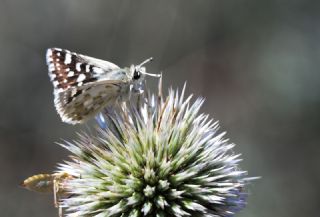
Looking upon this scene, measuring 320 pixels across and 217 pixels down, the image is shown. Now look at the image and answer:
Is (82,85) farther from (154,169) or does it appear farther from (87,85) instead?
(154,169)

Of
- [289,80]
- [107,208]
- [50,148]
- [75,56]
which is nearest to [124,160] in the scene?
[107,208]

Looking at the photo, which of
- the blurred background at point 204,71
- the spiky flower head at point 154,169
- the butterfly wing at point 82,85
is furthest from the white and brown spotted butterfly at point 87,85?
the blurred background at point 204,71

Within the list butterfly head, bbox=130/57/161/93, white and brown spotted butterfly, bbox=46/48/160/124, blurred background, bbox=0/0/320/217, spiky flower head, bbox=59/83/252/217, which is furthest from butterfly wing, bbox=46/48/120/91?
blurred background, bbox=0/0/320/217

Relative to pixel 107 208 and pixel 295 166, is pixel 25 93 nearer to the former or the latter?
pixel 295 166

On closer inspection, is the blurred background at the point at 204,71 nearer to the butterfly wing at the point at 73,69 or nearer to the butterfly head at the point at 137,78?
the butterfly head at the point at 137,78

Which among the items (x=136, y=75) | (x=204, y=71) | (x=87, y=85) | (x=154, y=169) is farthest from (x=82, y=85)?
(x=204, y=71)

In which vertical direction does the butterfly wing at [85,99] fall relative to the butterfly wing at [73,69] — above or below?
below

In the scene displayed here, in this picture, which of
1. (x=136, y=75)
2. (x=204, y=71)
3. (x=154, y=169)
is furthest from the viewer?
(x=204, y=71)

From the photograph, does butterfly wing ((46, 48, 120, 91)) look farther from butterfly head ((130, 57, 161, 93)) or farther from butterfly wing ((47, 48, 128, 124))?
butterfly head ((130, 57, 161, 93))
